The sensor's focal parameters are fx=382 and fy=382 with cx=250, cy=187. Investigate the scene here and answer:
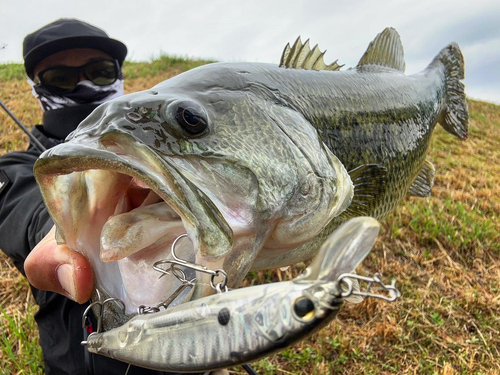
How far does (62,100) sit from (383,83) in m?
1.89

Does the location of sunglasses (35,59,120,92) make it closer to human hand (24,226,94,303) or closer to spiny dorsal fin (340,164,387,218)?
human hand (24,226,94,303)

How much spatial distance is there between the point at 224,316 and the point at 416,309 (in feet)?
7.48

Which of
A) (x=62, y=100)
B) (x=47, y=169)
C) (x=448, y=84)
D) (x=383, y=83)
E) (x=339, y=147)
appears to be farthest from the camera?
(x=448, y=84)

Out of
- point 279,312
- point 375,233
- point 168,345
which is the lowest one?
point 168,345

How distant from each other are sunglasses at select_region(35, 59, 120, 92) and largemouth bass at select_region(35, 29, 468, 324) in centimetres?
161

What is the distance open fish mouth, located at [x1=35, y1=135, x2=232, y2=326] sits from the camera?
0.72m

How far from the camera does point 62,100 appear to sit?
2.38m

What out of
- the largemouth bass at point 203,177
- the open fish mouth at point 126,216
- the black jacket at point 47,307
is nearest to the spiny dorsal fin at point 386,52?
the largemouth bass at point 203,177

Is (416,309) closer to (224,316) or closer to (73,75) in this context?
(224,316)

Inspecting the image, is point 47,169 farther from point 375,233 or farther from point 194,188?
point 375,233

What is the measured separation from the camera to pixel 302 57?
4.85ft

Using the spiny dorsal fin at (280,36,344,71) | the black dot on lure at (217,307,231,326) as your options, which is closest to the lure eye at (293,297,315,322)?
the black dot on lure at (217,307,231,326)

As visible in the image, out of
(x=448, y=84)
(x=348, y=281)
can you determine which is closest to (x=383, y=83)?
(x=448, y=84)

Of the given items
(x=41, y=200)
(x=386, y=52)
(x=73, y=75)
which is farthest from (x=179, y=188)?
(x=73, y=75)
